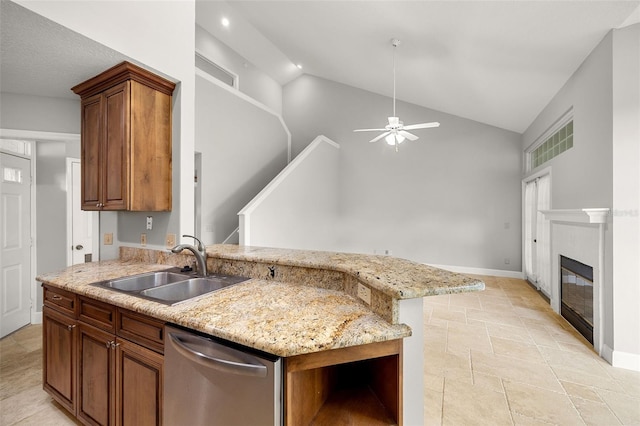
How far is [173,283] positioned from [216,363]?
91cm

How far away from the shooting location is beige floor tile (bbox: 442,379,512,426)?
1877mm

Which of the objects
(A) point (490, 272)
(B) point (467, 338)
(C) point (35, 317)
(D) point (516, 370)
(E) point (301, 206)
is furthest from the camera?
(A) point (490, 272)

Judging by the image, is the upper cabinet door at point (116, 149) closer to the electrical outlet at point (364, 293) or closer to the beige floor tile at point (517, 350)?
the electrical outlet at point (364, 293)

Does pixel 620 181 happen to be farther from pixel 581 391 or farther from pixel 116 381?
pixel 116 381

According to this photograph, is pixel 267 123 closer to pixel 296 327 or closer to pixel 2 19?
pixel 2 19

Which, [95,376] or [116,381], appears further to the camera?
[95,376]

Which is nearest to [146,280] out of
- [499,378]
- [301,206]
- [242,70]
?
[499,378]

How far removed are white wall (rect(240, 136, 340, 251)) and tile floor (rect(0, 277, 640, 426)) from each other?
2.53 meters

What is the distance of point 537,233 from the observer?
4867 millimetres

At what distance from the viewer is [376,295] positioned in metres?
1.23

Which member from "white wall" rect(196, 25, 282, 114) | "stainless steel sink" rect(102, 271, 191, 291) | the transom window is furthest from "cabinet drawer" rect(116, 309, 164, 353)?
"white wall" rect(196, 25, 282, 114)

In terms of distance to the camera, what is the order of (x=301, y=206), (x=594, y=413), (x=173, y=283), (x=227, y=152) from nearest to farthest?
(x=173, y=283)
(x=594, y=413)
(x=227, y=152)
(x=301, y=206)

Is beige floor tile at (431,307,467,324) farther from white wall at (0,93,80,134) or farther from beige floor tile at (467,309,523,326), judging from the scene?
white wall at (0,93,80,134)

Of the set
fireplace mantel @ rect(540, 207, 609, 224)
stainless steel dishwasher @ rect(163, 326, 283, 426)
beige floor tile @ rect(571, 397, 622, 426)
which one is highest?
fireplace mantel @ rect(540, 207, 609, 224)
